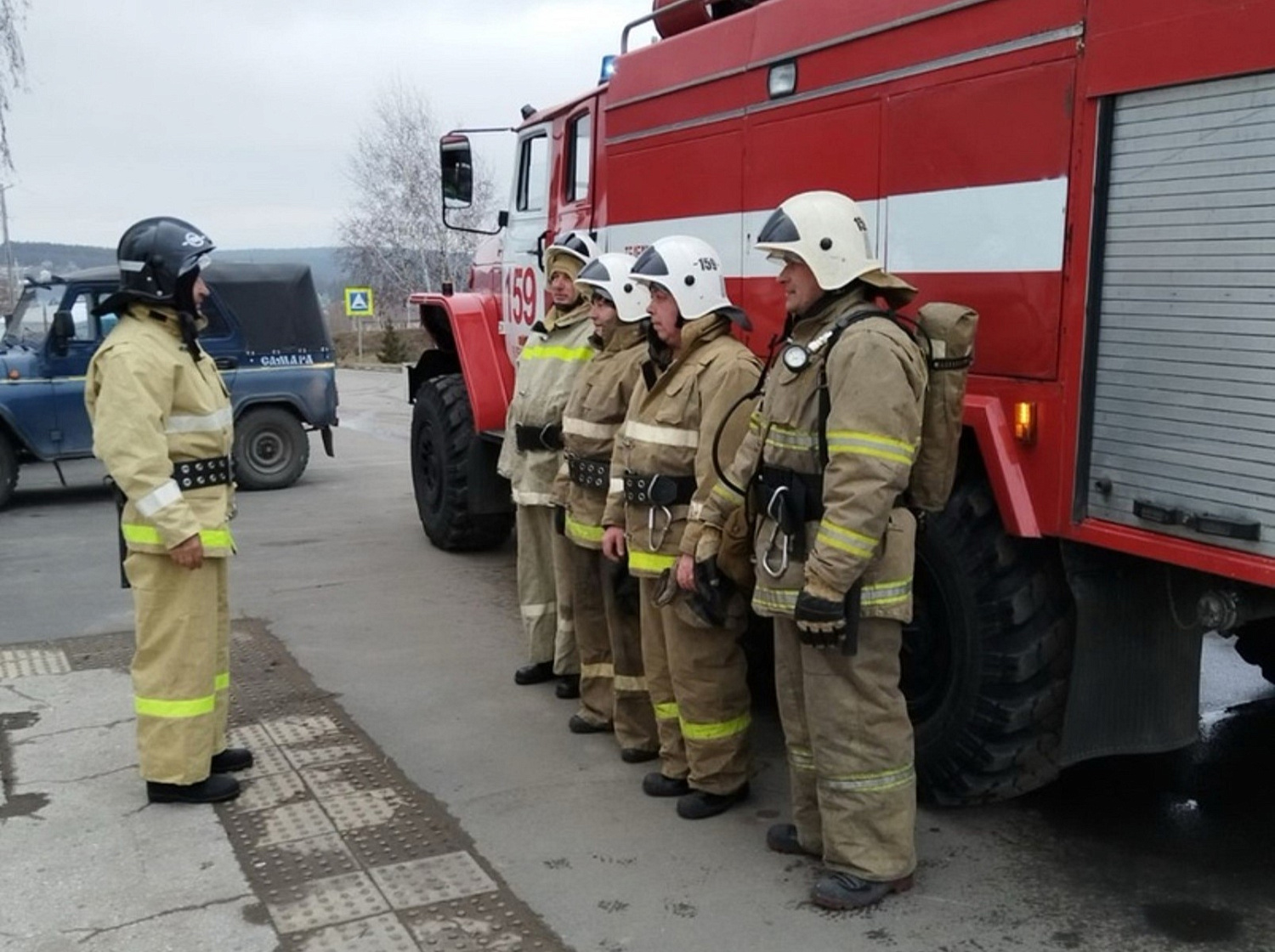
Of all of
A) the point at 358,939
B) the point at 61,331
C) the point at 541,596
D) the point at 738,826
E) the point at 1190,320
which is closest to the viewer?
the point at 1190,320

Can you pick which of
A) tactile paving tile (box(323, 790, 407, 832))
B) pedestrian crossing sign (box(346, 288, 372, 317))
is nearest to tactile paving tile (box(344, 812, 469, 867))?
tactile paving tile (box(323, 790, 407, 832))

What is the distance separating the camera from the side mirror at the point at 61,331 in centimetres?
1032

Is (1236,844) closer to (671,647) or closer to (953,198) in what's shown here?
(671,647)

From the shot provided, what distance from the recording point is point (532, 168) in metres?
7.48

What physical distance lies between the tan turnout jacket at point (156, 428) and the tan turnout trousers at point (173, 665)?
0.11 meters

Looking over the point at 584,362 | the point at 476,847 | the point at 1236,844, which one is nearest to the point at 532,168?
the point at 584,362

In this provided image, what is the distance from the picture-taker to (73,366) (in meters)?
10.6

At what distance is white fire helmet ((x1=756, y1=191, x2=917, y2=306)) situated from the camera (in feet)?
11.3

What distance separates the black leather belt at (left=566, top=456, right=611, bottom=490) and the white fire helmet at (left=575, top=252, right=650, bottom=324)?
547 mm

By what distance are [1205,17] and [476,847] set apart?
3.14 m

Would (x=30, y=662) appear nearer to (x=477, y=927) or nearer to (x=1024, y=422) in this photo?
(x=477, y=927)

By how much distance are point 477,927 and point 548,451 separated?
2329 millimetres

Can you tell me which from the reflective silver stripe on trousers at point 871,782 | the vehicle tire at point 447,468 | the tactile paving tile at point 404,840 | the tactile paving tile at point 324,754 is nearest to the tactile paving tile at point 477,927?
the tactile paving tile at point 404,840

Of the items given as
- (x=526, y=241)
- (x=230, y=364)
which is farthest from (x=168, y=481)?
(x=230, y=364)
